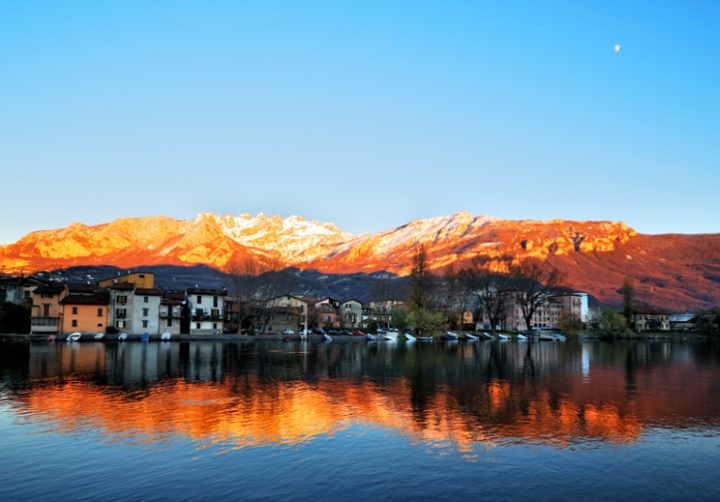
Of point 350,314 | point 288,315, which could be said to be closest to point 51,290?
point 288,315

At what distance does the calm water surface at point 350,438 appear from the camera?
57.1 ft

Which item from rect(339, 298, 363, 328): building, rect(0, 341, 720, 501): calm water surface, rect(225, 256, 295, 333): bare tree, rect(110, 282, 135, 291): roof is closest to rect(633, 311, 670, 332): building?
rect(339, 298, 363, 328): building

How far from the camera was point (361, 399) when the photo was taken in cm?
3344

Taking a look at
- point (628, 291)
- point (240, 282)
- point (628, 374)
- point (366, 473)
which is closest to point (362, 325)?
point (240, 282)

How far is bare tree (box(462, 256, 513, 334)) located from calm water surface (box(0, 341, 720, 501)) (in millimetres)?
94704

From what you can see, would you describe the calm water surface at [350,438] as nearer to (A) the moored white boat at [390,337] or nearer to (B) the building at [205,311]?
(B) the building at [205,311]

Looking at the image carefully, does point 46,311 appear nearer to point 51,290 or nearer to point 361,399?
point 51,290

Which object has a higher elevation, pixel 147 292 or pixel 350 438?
pixel 147 292

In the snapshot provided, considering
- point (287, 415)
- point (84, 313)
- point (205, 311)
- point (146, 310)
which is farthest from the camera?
point (205, 311)

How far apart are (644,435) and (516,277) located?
398ft

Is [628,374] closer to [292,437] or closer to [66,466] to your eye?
[292,437]

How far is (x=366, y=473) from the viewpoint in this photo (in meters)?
18.8

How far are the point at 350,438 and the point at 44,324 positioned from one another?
285 ft

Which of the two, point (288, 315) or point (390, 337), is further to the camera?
point (288, 315)
